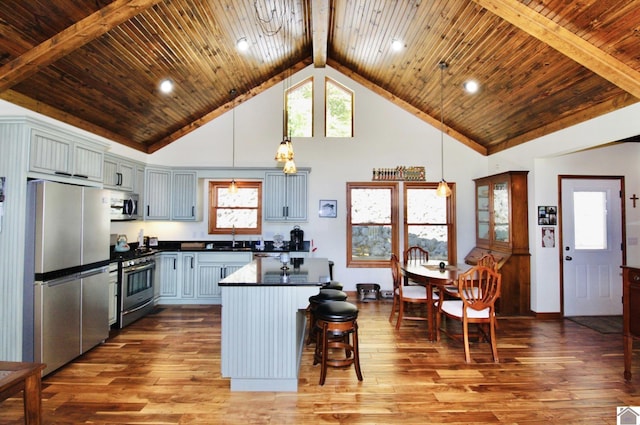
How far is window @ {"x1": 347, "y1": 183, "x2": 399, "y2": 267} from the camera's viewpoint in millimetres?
5789

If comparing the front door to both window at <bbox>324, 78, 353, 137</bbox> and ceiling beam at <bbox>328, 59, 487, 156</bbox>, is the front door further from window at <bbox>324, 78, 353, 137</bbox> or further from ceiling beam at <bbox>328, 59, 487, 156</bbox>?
window at <bbox>324, 78, 353, 137</bbox>

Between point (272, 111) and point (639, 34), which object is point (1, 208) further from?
point (639, 34)

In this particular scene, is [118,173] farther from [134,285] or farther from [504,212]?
[504,212]

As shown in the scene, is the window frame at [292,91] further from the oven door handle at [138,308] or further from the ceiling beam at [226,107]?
the oven door handle at [138,308]

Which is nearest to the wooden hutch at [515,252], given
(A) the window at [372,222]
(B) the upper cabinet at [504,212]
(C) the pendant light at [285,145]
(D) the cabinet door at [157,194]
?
(B) the upper cabinet at [504,212]

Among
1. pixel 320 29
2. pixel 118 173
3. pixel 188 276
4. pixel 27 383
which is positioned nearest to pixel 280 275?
pixel 27 383

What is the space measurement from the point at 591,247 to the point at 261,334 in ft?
16.0

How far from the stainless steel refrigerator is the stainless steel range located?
482 millimetres

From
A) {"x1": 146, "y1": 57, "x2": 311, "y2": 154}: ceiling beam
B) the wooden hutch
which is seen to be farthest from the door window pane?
{"x1": 146, "y1": 57, "x2": 311, "y2": 154}: ceiling beam

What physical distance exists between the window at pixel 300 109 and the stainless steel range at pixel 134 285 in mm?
3152

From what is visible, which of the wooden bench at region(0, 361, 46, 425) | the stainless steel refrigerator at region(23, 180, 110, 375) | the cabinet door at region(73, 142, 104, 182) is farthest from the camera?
the cabinet door at region(73, 142, 104, 182)

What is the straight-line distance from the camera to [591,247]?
4609 mm

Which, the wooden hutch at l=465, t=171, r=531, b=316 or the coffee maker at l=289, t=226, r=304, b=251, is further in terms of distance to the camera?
the coffee maker at l=289, t=226, r=304, b=251

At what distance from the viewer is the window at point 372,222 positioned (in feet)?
19.0
